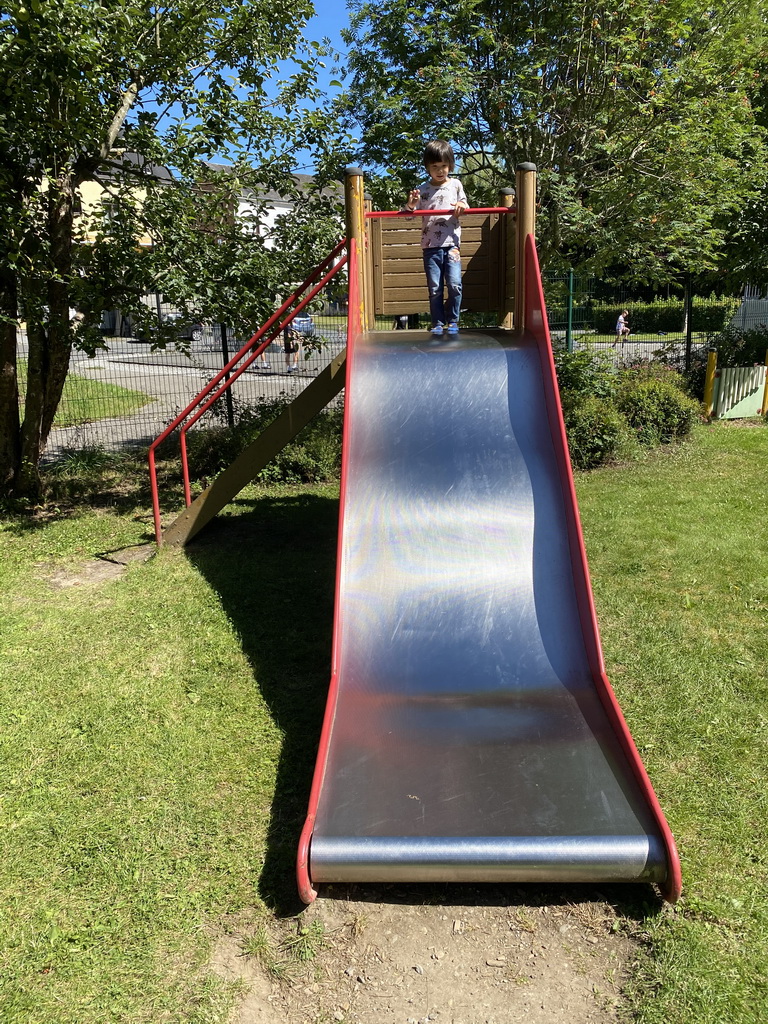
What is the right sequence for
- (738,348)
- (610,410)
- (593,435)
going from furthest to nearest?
(738,348) → (610,410) → (593,435)

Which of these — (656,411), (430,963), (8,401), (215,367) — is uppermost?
(8,401)

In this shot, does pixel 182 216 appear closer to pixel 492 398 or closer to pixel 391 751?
pixel 492 398

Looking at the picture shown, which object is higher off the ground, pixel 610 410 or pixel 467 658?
pixel 610 410

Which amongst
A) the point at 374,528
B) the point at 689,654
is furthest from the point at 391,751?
the point at 689,654

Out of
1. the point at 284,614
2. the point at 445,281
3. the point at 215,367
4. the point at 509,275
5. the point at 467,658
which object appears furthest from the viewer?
the point at 215,367

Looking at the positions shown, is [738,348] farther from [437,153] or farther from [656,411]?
[437,153]

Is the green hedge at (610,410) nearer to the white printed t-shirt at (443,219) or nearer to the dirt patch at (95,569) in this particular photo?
the white printed t-shirt at (443,219)

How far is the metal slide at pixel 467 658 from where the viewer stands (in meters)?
2.93

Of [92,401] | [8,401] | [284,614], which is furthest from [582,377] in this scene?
[92,401]

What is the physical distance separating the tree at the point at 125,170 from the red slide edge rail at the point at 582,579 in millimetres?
3367

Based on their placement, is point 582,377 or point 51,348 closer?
point 51,348

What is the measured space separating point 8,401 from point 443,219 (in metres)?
5.13

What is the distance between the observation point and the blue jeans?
21.4ft

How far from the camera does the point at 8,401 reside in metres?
8.37
